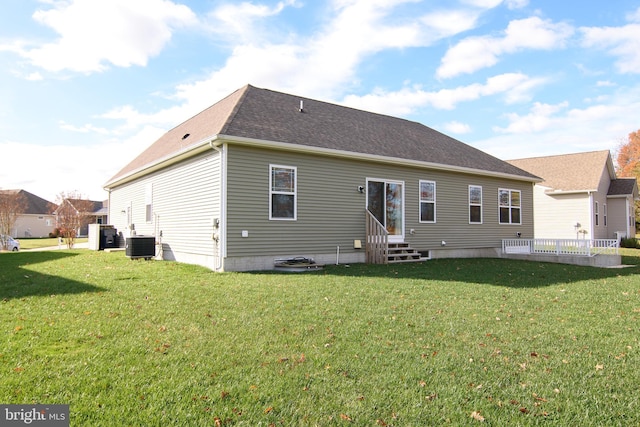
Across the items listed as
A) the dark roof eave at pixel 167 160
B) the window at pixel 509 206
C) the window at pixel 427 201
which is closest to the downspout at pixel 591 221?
the window at pixel 509 206

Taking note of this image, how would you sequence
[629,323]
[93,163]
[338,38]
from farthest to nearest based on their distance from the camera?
[93,163], [338,38], [629,323]

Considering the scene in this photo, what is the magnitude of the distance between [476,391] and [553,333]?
2282mm

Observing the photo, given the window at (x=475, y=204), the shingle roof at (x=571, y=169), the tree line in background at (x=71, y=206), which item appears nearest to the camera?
the window at (x=475, y=204)

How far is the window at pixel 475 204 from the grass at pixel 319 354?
7871mm

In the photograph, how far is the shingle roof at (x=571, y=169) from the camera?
22.7 meters

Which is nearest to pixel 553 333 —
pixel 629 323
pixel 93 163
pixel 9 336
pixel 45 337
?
pixel 629 323

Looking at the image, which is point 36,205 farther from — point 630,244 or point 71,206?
point 630,244

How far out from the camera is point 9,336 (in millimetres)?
4355

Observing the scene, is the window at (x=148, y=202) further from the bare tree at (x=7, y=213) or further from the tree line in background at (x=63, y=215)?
the bare tree at (x=7, y=213)

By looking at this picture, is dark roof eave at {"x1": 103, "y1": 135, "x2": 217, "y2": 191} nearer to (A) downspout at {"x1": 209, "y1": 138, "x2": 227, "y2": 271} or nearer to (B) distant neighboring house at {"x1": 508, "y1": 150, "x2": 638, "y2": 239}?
(A) downspout at {"x1": 209, "y1": 138, "x2": 227, "y2": 271}

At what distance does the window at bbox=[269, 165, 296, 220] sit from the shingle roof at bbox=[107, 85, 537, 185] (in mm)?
845

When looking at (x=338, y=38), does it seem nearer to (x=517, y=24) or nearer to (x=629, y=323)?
(x=517, y=24)

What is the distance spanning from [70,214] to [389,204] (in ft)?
83.9

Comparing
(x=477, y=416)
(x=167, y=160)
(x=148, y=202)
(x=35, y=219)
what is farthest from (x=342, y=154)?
(x=35, y=219)
